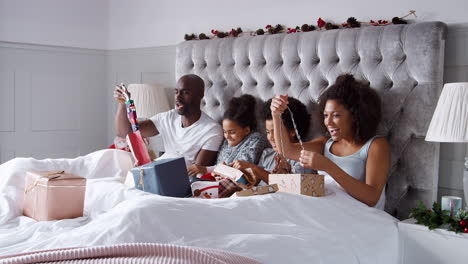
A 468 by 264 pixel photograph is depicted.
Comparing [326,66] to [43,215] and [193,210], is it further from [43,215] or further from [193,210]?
[43,215]

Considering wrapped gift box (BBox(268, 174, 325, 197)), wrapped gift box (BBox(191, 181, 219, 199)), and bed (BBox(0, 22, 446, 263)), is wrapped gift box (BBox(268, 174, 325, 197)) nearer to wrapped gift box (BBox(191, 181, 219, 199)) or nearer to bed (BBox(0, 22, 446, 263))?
bed (BBox(0, 22, 446, 263))

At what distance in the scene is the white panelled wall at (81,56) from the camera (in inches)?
163

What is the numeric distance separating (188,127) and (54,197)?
1.29 m

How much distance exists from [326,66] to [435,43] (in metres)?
0.62

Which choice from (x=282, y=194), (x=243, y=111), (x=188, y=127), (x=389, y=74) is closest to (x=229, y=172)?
(x=282, y=194)

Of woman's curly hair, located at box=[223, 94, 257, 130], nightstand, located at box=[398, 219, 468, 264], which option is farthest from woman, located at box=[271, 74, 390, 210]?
woman's curly hair, located at box=[223, 94, 257, 130]

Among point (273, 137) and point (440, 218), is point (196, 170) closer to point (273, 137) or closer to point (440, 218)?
point (273, 137)

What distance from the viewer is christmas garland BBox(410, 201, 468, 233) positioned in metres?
2.31

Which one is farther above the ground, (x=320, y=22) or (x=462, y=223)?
(x=320, y=22)

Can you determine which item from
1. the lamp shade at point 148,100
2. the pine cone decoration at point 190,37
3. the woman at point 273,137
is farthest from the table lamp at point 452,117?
the lamp shade at point 148,100

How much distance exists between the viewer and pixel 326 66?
9.86ft

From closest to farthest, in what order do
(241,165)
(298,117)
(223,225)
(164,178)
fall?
(223,225) → (164,178) → (241,165) → (298,117)

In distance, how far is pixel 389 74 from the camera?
277 centimetres

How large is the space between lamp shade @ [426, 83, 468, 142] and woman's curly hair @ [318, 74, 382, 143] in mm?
318
